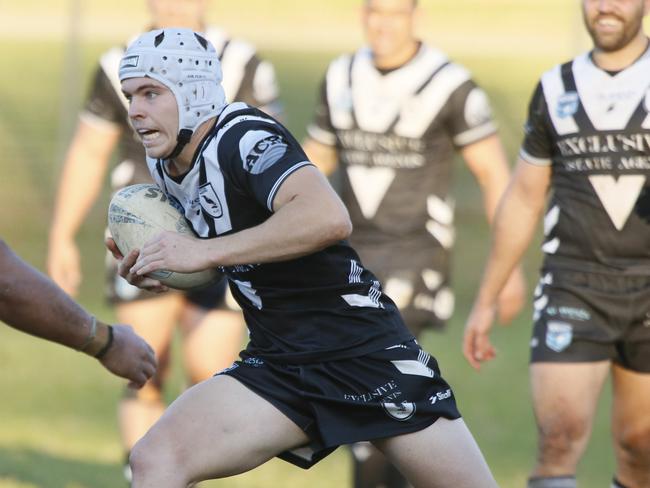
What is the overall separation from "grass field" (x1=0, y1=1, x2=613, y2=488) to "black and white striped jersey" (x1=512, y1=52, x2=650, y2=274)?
2030 mm

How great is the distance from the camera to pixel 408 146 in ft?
23.8

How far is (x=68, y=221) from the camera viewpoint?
753cm

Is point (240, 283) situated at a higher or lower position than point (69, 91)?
higher

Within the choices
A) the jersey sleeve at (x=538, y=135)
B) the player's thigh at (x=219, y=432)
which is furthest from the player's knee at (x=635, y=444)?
the player's thigh at (x=219, y=432)

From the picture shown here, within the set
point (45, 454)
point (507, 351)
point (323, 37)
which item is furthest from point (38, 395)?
point (323, 37)

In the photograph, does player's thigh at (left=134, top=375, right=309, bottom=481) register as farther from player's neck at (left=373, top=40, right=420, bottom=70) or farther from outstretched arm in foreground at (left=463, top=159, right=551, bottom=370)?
player's neck at (left=373, top=40, right=420, bottom=70)

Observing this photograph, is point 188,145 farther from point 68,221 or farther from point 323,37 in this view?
point 323,37

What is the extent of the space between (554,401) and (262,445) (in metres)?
1.71

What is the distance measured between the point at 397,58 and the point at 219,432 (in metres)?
3.50

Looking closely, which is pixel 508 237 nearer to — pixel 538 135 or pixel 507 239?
pixel 507 239

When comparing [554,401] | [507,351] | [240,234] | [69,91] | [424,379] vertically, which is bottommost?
[507,351]

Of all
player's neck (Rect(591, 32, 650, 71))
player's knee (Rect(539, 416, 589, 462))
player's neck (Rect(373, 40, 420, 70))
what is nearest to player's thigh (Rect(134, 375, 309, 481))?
player's knee (Rect(539, 416, 589, 462))

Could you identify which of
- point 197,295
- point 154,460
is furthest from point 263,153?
point 197,295

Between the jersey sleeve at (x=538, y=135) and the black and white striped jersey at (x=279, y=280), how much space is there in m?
1.64
